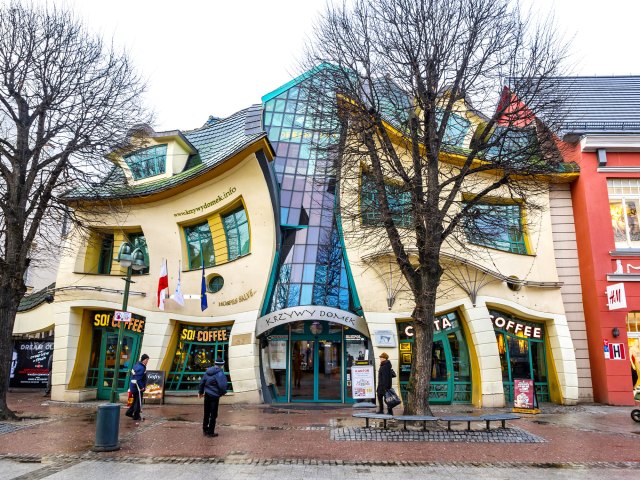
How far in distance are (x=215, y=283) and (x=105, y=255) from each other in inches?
207

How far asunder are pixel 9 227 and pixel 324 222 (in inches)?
388

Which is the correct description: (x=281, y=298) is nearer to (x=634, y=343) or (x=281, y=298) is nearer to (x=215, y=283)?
(x=215, y=283)

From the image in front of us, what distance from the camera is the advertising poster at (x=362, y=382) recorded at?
15036 millimetres

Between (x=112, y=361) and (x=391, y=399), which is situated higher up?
(x=112, y=361)

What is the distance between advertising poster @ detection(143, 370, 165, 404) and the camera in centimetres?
1645

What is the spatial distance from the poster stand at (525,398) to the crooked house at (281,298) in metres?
1.31

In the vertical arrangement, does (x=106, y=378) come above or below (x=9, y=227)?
below

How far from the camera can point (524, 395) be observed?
14531 mm

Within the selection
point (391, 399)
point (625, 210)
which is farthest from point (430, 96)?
point (625, 210)

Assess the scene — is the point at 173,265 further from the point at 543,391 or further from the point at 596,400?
the point at 596,400

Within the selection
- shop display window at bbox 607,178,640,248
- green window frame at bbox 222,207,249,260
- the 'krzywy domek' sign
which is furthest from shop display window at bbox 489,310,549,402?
green window frame at bbox 222,207,249,260

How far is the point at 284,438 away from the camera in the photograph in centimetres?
1040

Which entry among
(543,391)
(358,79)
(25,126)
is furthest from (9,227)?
(543,391)

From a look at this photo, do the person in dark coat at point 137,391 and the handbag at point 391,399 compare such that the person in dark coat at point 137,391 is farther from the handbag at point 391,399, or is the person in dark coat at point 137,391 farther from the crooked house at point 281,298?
the handbag at point 391,399
